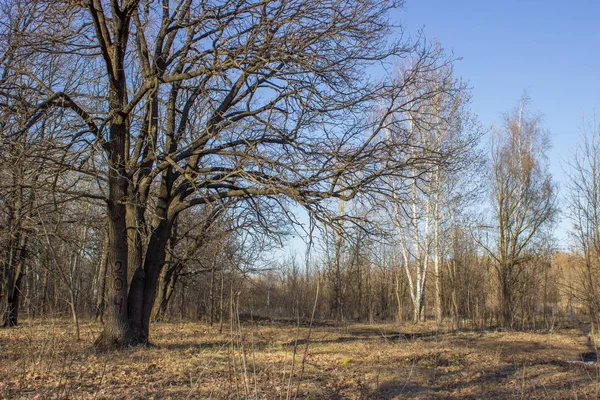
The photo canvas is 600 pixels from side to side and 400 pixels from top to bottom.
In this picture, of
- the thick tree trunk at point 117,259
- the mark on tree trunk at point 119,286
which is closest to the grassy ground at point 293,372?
the thick tree trunk at point 117,259

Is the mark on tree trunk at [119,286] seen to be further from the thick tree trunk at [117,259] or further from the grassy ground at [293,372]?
the grassy ground at [293,372]

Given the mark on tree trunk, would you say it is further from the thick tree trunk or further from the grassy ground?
the grassy ground

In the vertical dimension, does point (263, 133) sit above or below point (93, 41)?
below

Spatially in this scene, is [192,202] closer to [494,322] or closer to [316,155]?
[316,155]

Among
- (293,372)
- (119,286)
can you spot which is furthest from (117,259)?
(293,372)

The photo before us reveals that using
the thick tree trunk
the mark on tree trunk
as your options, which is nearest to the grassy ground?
the thick tree trunk

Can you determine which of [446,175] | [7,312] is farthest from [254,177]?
[446,175]

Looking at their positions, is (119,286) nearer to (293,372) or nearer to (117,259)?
(117,259)

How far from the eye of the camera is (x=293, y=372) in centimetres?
567

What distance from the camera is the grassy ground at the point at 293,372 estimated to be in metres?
5.32

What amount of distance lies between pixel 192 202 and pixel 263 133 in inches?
74.2

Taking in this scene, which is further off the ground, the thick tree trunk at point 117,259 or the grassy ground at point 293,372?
the thick tree trunk at point 117,259

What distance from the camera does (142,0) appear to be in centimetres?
873

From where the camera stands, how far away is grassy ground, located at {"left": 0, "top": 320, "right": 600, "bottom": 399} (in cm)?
532
